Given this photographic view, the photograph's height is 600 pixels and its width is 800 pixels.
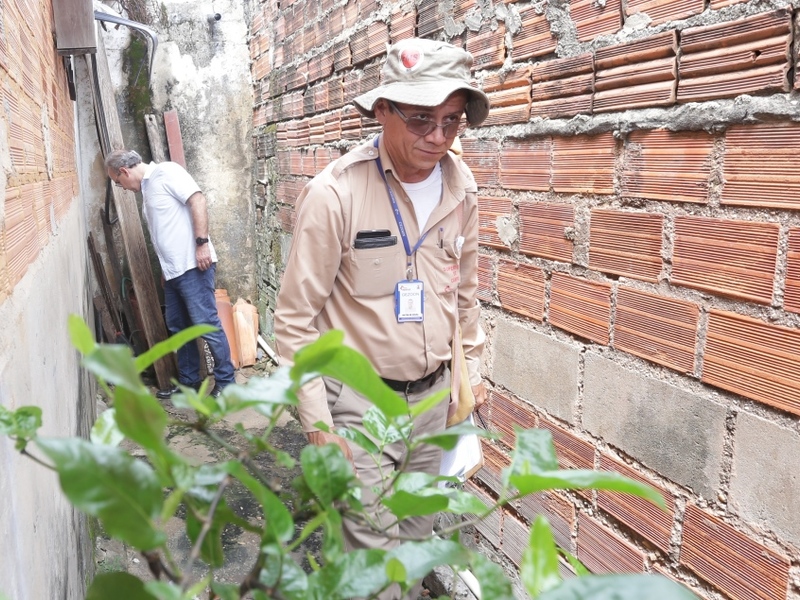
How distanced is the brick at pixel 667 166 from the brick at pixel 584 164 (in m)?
0.07

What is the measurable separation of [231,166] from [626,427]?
5078mm

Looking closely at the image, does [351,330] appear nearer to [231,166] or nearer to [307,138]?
[307,138]

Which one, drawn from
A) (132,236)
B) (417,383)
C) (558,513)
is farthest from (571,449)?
(132,236)

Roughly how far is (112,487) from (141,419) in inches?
1.8

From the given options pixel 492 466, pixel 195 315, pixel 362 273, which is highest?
pixel 362 273

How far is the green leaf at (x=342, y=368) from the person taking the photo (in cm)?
50

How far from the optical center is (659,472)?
2.00 m

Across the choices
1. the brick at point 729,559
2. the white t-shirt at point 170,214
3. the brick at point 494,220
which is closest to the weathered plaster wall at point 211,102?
the white t-shirt at point 170,214

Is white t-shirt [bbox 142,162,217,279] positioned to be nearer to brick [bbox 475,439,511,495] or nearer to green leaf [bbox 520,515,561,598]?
brick [bbox 475,439,511,495]

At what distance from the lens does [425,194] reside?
7.38ft

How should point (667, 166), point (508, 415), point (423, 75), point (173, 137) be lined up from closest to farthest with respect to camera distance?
point (667, 166), point (423, 75), point (508, 415), point (173, 137)

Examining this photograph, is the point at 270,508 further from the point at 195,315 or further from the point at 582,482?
the point at 195,315

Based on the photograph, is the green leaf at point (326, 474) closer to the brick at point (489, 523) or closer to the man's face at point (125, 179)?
the brick at point (489, 523)

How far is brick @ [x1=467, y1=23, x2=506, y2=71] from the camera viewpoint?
2600 mm
